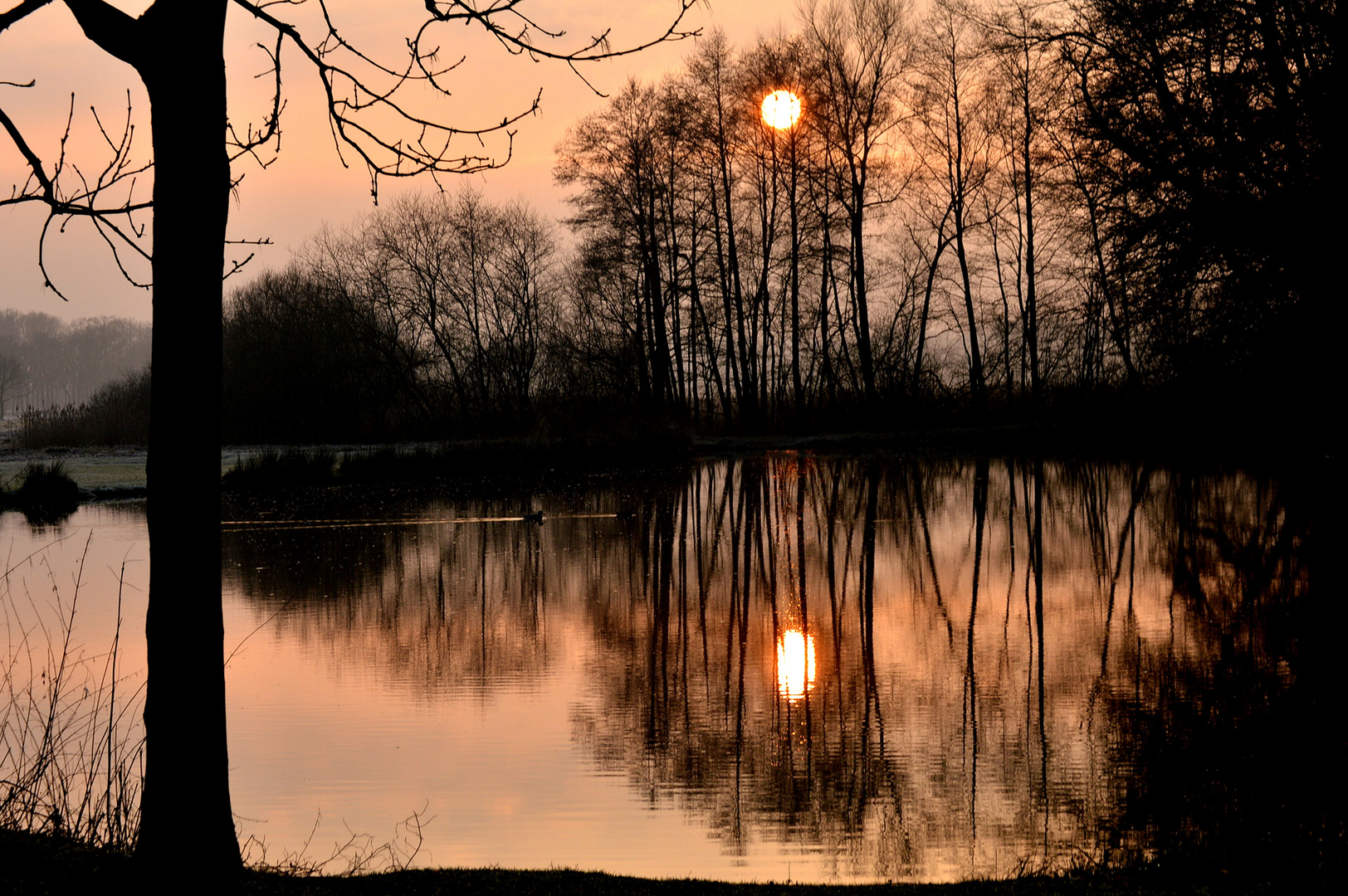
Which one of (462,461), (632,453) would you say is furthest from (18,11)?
(632,453)

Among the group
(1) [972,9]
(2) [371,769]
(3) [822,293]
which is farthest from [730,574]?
(3) [822,293]

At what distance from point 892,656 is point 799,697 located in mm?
1551

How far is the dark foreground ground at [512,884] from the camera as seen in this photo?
451cm

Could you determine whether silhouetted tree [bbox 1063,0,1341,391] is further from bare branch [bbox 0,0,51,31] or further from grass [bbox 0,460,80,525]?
grass [bbox 0,460,80,525]

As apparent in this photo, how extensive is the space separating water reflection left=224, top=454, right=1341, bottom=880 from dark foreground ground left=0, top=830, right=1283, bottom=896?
25.1 inches

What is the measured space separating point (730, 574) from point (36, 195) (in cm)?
1063

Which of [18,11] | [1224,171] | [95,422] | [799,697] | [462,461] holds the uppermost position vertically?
[1224,171]

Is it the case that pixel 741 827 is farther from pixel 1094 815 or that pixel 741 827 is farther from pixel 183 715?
pixel 183 715

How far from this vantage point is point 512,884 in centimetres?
474

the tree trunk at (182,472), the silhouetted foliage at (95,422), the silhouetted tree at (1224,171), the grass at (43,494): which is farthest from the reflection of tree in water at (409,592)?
the silhouetted foliage at (95,422)

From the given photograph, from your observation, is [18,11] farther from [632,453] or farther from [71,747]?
[632,453]

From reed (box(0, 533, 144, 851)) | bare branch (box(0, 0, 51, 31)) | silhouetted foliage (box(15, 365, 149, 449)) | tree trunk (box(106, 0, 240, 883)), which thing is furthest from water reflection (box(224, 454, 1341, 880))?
silhouetted foliage (box(15, 365, 149, 449))

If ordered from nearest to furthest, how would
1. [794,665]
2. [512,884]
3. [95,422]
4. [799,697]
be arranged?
1. [512,884]
2. [799,697]
3. [794,665]
4. [95,422]

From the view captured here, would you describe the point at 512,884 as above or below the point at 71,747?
above
